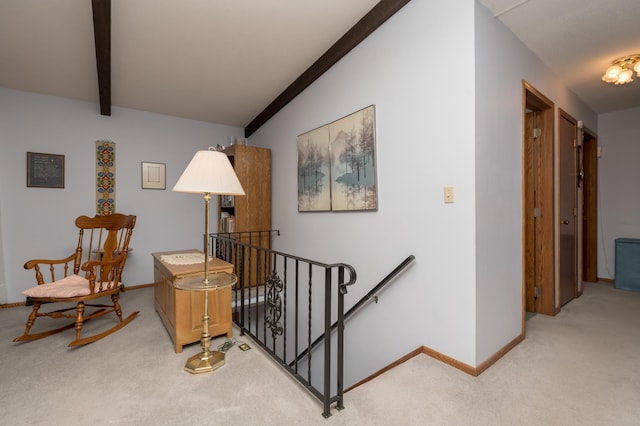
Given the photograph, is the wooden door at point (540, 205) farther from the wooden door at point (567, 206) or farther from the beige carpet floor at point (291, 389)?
the beige carpet floor at point (291, 389)

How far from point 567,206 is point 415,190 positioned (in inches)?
83.8

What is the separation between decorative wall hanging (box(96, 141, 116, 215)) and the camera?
3.90 meters

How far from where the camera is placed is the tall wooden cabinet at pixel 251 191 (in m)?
4.05

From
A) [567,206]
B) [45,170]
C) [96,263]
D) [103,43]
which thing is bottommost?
[96,263]

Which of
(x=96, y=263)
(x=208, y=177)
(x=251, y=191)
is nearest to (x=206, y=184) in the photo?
(x=208, y=177)

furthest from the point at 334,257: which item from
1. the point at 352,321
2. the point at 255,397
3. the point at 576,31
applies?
the point at 576,31

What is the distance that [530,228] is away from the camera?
2.91 metres

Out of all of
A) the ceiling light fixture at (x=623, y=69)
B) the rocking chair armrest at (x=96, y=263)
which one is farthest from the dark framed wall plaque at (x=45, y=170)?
the ceiling light fixture at (x=623, y=69)

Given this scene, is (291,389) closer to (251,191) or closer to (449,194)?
(449,194)

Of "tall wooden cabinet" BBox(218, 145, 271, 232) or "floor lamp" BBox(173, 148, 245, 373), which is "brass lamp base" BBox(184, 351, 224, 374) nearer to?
"floor lamp" BBox(173, 148, 245, 373)

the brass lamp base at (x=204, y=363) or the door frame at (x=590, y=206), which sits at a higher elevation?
the door frame at (x=590, y=206)

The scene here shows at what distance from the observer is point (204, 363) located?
191 centimetres

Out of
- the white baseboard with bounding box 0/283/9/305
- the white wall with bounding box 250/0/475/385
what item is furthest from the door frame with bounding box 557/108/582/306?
the white baseboard with bounding box 0/283/9/305

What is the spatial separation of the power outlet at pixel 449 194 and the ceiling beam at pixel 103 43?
2.92 metres
